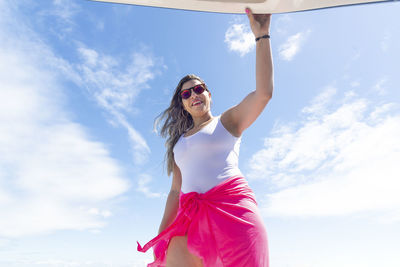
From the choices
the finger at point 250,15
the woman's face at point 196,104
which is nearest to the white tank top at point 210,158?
the woman's face at point 196,104

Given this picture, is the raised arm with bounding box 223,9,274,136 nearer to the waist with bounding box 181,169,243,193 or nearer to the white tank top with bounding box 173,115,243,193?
the white tank top with bounding box 173,115,243,193

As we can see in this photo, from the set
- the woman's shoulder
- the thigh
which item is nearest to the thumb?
the woman's shoulder

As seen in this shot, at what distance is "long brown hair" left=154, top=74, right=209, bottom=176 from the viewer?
10.3ft

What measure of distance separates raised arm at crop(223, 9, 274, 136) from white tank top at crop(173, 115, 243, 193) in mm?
197

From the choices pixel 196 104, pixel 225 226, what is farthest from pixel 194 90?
pixel 225 226

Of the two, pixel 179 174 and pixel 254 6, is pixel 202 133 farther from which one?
pixel 254 6

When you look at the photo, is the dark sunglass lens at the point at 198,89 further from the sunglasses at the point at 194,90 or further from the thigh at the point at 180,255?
the thigh at the point at 180,255

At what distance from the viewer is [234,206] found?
7.51 feet

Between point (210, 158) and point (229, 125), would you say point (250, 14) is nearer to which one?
point (229, 125)

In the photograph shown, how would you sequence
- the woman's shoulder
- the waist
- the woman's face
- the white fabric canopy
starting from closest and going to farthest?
the white fabric canopy
the waist
the woman's shoulder
the woman's face

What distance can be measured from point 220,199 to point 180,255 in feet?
1.71

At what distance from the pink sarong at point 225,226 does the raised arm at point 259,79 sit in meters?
0.51

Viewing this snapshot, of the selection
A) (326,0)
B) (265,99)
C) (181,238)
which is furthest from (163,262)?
(326,0)

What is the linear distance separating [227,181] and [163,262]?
85 centimetres
